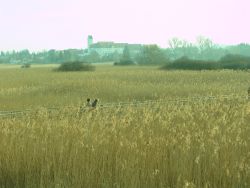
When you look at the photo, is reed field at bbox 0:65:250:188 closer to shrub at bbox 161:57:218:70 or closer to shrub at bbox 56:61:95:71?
shrub at bbox 161:57:218:70

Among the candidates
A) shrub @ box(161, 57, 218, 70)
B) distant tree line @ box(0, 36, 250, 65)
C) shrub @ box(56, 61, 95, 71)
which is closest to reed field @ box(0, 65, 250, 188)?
shrub @ box(161, 57, 218, 70)

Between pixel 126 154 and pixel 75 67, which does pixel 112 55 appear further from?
pixel 126 154

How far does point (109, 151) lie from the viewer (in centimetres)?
507

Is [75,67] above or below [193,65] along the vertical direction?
below

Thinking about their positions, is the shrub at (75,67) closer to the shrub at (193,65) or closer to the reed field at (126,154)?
the shrub at (193,65)

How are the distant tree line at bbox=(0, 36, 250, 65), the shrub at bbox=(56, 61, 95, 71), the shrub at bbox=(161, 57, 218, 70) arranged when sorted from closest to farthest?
the shrub at bbox=(161, 57, 218, 70), the shrub at bbox=(56, 61, 95, 71), the distant tree line at bbox=(0, 36, 250, 65)

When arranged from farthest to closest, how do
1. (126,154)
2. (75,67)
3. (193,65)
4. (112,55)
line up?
(112,55), (75,67), (193,65), (126,154)

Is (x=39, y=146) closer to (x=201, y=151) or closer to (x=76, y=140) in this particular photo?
(x=76, y=140)

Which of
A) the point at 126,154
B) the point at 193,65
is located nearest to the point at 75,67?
the point at 193,65

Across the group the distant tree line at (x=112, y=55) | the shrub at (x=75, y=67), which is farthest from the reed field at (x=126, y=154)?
the distant tree line at (x=112, y=55)

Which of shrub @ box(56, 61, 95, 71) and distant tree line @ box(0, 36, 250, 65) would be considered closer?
shrub @ box(56, 61, 95, 71)

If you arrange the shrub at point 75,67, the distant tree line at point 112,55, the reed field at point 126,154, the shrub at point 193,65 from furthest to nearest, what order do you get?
the distant tree line at point 112,55 → the shrub at point 75,67 → the shrub at point 193,65 → the reed field at point 126,154

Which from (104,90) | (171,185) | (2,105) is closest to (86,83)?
(104,90)

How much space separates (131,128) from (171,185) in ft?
5.36
